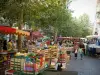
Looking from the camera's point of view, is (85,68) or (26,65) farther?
(85,68)

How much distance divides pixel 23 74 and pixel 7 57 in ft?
12.6

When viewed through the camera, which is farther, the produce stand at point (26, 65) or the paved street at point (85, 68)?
the paved street at point (85, 68)

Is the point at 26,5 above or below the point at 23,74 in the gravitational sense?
above

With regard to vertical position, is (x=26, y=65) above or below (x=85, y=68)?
above

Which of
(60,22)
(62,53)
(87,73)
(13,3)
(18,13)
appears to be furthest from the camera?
(60,22)

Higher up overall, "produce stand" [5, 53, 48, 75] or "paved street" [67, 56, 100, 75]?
"produce stand" [5, 53, 48, 75]

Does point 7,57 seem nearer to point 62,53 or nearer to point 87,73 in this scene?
point 62,53

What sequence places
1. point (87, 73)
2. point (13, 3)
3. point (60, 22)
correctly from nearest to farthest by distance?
point (87, 73) → point (13, 3) → point (60, 22)

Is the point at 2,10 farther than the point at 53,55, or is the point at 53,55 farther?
the point at 2,10

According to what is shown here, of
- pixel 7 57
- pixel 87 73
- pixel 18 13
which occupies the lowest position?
pixel 87 73

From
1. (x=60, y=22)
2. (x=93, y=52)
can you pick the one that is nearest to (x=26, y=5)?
(x=93, y=52)

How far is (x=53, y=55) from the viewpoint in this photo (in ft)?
44.1

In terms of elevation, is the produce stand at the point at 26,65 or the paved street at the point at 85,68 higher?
the produce stand at the point at 26,65

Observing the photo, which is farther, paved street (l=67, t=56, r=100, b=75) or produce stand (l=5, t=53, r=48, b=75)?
paved street (l=67, t=56, r=100, b=75)
